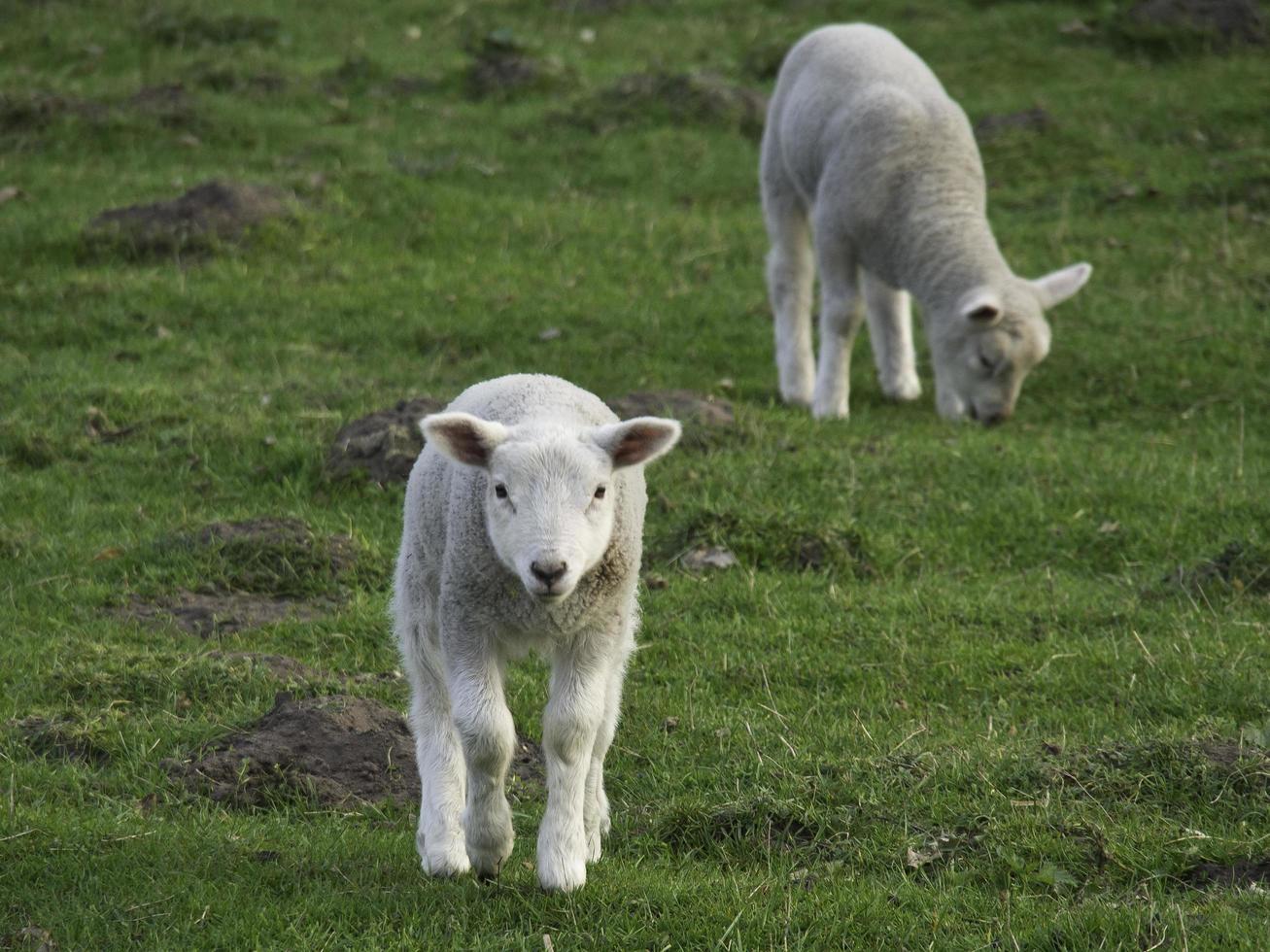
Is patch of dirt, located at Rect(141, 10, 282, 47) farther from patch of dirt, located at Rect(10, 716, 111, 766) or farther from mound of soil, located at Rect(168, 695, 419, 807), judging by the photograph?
mound of soil, located at Rect(168, 695, 419, 807)

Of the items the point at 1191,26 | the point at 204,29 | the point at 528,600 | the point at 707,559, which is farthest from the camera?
the point at 204,29

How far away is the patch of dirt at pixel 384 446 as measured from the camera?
8.71 metres

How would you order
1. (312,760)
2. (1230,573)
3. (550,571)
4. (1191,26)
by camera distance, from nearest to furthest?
1. (550,571)
2. (312,760)
3. (1230,573)
4. (1191,26)

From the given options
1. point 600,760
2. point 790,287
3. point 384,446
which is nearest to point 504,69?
point 790,287

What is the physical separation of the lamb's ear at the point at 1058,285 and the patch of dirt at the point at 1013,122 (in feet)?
15.5

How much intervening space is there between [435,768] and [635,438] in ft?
4.10

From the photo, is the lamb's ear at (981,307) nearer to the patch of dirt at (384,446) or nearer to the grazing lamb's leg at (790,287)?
the grazing lamb's leg at (790,287)

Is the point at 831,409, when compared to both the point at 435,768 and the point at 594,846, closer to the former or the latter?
the point at 594,846

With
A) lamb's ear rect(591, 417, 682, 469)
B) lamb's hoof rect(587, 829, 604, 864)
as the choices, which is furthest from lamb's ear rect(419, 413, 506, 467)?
lamb's hoof rect(587, 829, 604, 864)

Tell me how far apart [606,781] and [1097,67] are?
12654mm

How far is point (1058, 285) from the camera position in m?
10.7

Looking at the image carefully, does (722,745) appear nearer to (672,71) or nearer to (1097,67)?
(672,71)

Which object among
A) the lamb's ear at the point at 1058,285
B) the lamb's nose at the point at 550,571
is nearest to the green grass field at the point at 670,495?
the lamb's ear at the point at 1058,285

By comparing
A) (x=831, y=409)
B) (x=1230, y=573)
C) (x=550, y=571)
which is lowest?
(x=831, y=409)
